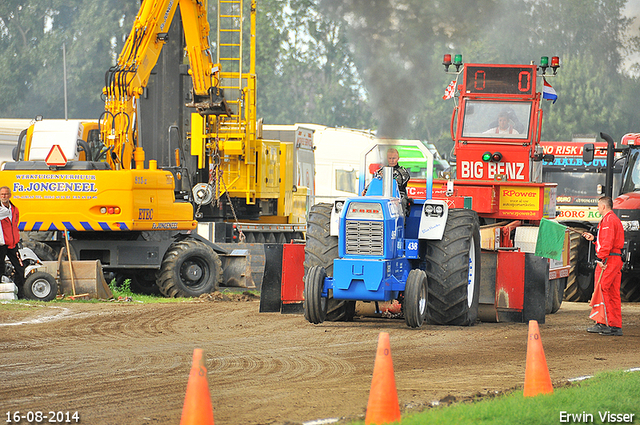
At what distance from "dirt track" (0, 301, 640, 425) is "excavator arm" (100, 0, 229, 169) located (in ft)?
13.8

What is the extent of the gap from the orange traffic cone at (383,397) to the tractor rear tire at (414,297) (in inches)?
182

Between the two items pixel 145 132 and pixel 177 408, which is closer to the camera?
pixel 177 408

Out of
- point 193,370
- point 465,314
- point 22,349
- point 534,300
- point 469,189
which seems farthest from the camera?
point 469,189

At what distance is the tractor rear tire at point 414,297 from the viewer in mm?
10562

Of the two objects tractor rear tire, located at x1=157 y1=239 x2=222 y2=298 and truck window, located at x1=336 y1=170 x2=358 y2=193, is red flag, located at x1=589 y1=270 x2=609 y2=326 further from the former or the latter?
truck window, located at x1=336 y1=170 x2=358 y2=193

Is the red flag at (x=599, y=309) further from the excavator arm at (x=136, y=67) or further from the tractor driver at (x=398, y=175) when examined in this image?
the excavator arm at (x=136, y=67)

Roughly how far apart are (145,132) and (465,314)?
10.8 m

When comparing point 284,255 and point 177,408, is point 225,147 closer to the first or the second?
point 284,255

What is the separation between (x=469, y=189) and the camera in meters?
15.1

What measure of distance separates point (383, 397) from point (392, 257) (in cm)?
488

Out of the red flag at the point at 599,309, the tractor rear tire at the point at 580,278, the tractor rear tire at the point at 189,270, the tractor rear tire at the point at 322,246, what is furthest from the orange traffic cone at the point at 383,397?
the tractor rear tire at the point at 580,278

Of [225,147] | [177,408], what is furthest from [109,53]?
[177,408]

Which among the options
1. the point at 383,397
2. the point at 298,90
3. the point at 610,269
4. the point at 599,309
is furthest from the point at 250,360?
the point at 298,90

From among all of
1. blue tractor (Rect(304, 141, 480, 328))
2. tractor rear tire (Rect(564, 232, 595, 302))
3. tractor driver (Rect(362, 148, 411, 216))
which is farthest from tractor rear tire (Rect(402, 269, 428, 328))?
tractor rear tire (Rect(564, 232, 595, 302))
